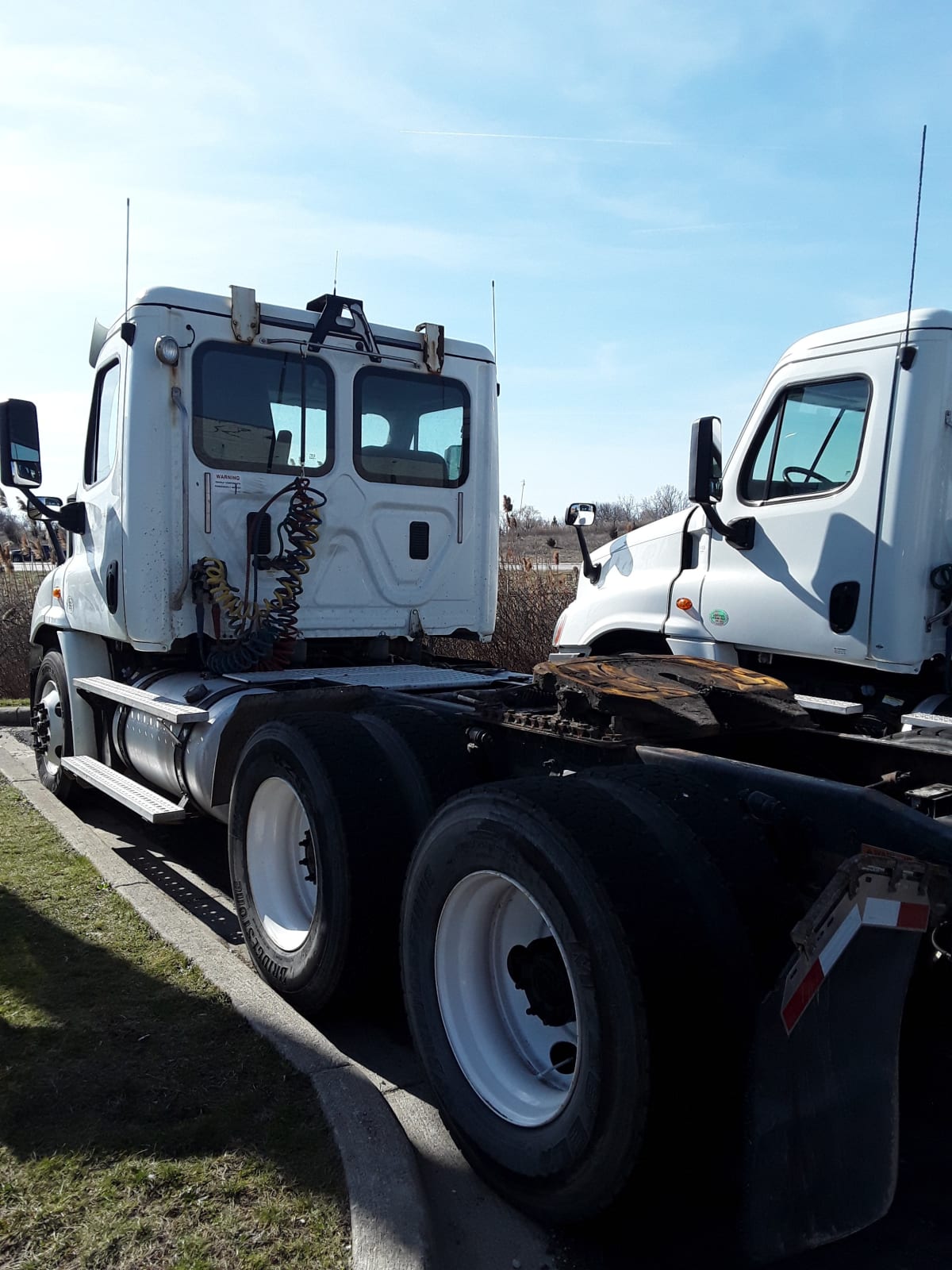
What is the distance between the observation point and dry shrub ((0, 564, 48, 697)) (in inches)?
498

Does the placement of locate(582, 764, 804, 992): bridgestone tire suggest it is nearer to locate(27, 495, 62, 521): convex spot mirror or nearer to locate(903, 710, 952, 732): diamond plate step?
locate(903, 710, 952, 732): diamond plate step

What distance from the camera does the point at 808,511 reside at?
16.7 ft

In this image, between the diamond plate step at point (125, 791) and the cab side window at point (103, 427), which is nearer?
the diamond plate step at point (125, 791)

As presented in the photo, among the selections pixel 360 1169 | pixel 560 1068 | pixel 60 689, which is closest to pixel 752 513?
pixel 560 1068

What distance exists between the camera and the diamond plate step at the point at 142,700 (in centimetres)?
488

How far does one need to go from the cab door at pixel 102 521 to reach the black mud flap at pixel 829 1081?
4483mm

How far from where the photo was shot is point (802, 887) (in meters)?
2.57

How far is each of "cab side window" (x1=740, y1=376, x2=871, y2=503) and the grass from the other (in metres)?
3.57

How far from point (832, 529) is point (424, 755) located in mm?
2362

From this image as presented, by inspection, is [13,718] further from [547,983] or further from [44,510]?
[547,983]

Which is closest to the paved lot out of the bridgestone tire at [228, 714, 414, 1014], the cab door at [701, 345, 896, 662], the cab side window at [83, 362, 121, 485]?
the bridgestone tire at [228, 714, 414, 1014]

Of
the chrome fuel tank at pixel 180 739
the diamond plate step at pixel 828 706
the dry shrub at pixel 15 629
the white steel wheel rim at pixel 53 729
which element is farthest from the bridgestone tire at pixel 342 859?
the dry shrub at pixel 15 629

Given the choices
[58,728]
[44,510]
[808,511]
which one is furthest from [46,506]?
[808,511]

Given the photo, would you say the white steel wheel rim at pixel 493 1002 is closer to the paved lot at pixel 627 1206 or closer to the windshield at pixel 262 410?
the paved lot at pixel 627 1206
